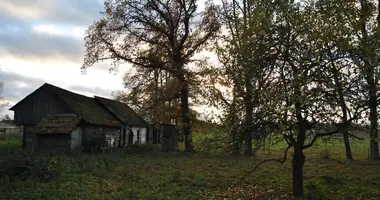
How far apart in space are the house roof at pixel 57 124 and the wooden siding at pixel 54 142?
0.64 metres

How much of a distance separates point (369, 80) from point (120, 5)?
24.5m

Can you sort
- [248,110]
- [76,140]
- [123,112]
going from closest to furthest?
[248,110], [76,140], [123,112]

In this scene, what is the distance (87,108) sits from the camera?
32.8 metres

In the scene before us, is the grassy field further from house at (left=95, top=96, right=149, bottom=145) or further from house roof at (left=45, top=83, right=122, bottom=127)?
house at (left=95, top=96, right=149, bottom=145)

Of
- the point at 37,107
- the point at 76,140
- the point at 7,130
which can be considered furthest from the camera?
the point at 7,130

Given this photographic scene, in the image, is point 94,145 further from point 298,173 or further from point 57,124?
point 298,173

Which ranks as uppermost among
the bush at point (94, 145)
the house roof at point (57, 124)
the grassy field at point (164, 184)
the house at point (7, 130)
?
the house roof at point (57, 124)

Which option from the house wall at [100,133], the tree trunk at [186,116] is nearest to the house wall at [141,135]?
the house wall at [100,133]

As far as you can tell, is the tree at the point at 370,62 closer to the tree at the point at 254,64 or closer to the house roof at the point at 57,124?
the tree at the point at 254,64

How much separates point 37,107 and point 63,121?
431cm

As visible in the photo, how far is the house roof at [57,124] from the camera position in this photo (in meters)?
27.7

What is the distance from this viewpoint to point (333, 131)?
10875mm

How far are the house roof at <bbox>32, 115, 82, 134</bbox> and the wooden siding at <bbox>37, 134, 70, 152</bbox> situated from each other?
2.09ft

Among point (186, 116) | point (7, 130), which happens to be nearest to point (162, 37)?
point (186, 116)
